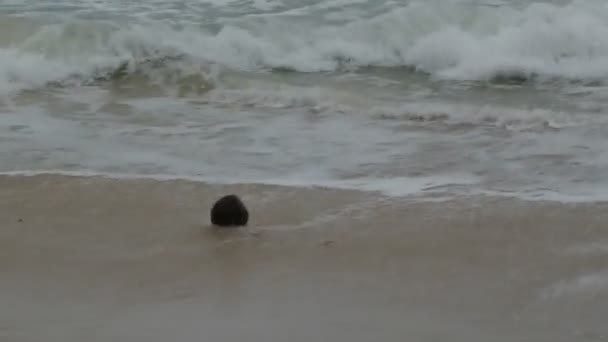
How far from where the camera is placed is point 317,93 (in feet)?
22.7

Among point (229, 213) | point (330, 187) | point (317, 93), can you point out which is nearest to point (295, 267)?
point (229, 213)

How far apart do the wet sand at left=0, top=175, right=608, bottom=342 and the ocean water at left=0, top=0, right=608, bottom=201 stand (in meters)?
0.39

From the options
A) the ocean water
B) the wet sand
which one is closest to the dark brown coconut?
the wet sand

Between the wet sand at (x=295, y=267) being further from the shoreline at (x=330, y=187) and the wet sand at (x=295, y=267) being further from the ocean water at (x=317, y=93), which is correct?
the ocean water at (x=317, y=93)

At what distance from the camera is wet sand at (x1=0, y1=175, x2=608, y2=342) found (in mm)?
3090

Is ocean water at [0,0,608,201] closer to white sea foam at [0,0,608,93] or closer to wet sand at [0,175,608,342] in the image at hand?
white sea foam at [0,0,608,93]

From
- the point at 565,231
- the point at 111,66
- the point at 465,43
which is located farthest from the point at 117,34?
the point at 565,231

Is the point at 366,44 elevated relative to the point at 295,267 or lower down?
elevated

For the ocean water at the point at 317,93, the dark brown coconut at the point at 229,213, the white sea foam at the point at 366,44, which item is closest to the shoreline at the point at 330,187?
the ocean water at the point at 317,93

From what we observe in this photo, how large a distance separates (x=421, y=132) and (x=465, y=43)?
2605mm

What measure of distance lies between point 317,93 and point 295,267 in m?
3.39

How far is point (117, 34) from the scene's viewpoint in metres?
8.55

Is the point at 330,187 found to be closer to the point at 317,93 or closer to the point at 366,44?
the point at 317,93

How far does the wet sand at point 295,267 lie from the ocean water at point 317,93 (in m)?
0.39
